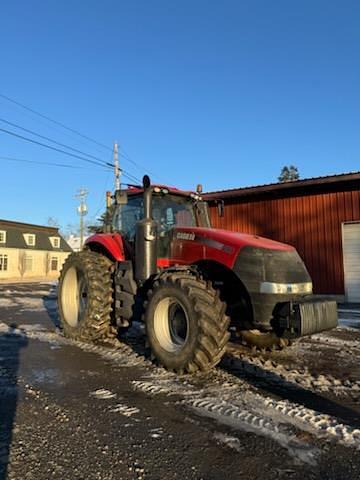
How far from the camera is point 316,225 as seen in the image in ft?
43.3

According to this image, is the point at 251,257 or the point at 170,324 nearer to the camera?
the point at 251,257

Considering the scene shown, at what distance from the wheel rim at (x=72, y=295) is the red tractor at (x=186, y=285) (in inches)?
1.7

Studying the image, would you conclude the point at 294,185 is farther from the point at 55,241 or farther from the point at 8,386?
the point at 55,241

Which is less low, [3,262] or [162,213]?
[162,213]

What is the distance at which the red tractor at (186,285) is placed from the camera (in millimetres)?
4730

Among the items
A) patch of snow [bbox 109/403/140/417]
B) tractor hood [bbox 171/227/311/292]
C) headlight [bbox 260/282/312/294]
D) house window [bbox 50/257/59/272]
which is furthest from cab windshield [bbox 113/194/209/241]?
house window [bbox 50/257/59/272]

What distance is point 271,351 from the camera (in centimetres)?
611

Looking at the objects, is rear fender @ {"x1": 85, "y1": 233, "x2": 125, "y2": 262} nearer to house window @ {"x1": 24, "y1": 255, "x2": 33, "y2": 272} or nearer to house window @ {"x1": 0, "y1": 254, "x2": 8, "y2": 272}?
house window @ {"x1": 0, "y1": 254, "x2": 8, "y2": 272}

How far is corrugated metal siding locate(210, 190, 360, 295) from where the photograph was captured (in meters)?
12.7

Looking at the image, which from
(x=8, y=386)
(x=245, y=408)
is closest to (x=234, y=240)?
(x=245, y=408)

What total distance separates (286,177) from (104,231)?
186ft

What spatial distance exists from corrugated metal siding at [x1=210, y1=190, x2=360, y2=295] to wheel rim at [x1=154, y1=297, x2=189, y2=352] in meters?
9.00

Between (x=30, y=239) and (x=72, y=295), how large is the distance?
41.4 metres

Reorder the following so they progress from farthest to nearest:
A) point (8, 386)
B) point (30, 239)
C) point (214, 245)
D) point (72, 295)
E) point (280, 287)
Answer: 1. point (30, 239)
2. point (72, 295)
3. point (214, 245)
4. point (280, 287)
5. point (8, 386)
